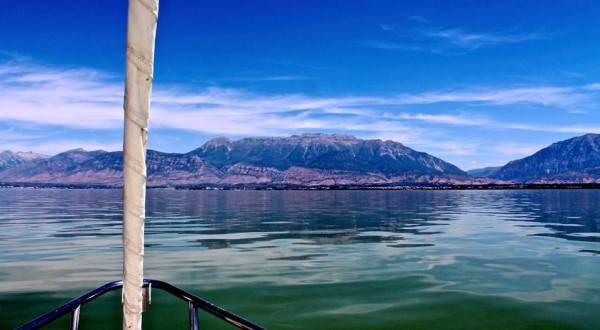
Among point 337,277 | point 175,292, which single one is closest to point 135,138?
point 175,292

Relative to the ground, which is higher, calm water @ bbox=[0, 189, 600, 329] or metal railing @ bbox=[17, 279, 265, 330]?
metal railing @ bbox=[17, 279, 265, 330]

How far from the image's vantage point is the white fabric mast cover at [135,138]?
165 inches

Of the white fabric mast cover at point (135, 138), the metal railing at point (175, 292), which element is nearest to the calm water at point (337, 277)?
the metal railing at point (175, 292)

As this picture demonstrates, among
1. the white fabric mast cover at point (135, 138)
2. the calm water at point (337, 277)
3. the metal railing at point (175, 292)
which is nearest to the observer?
the white fabric mast cover at point (135, 138)

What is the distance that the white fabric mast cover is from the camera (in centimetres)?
418

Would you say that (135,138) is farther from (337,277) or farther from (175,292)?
(337,277)

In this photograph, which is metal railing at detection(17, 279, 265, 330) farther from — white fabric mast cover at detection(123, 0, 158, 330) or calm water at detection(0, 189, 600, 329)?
calm water at detection(0, 189, 600, 329)

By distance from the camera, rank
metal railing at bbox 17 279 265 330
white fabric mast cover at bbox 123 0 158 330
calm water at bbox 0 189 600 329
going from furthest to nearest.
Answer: calm water at bbox 0 189 600 329
metal railing at bbox 17 279 265 330
white fabric mast cover at bbox 123 0 158 330

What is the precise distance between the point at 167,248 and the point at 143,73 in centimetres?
3343

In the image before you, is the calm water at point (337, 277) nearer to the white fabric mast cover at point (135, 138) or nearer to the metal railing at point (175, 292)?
the metal railing at point (175, 292)

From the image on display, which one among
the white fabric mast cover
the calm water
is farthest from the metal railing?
the calm water

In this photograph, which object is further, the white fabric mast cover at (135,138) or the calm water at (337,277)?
the calm water at (337,277)

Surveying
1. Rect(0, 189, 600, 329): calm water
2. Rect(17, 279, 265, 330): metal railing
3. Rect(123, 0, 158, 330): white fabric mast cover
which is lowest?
Rect(0, 189, 600, 329): calm water

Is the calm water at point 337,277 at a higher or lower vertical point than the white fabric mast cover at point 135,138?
lower
